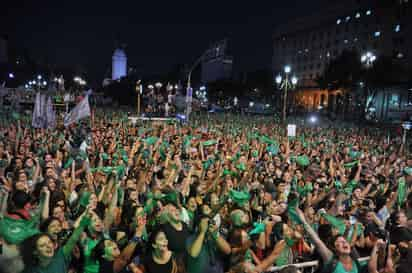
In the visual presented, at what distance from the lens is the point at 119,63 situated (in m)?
130

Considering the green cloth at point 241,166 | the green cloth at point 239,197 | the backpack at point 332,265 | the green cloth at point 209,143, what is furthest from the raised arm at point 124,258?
the green cloth at point 209,143

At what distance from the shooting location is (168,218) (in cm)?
442

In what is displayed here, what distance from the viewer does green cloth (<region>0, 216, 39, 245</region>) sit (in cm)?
380

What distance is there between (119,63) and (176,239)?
132 m

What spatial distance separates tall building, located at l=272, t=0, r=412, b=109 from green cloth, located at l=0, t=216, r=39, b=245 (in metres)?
55.8

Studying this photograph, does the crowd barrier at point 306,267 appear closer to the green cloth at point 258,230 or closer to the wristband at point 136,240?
the green cloth at point 258,230

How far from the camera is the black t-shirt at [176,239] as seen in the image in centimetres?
405

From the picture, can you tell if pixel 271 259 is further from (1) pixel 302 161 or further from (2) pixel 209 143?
(2) pixel 209 143

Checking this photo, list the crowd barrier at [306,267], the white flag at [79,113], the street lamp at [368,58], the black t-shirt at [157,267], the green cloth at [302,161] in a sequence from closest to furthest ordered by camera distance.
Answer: the black t-shirt at [157,267]
the crowd barrier at [306,267]
the green cloth at [302,161]
the white flag at [79,113]
the street lamp at [368,58]

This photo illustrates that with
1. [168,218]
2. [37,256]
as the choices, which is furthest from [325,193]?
[37,256]

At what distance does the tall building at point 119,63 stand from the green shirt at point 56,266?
128564 millimetres

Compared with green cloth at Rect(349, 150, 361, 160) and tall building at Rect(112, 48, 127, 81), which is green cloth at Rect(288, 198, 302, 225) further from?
tall building at Rect(112, 48, 127, 81)

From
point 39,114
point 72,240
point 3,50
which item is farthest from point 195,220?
point 3,50

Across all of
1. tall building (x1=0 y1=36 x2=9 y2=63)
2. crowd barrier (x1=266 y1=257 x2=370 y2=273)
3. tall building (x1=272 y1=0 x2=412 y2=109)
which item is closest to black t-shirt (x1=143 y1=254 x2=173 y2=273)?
crowd barrier (x1=266 y1=257 x2=370 y2=273)
